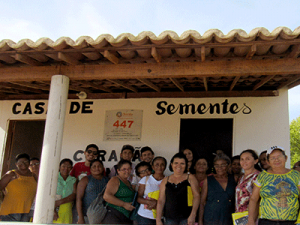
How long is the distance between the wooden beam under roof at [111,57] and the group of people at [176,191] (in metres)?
1.42

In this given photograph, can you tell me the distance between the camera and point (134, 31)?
3682 mm

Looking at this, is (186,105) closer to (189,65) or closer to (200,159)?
(200,159)

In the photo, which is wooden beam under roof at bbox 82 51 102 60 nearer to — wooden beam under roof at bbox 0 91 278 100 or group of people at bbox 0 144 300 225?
group of people at bbox 0 144 300 225

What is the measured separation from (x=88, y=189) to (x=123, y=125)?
2038 millimetres

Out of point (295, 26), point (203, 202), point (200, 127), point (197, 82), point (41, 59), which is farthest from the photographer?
point (200, 127)

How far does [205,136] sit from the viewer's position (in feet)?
20.0

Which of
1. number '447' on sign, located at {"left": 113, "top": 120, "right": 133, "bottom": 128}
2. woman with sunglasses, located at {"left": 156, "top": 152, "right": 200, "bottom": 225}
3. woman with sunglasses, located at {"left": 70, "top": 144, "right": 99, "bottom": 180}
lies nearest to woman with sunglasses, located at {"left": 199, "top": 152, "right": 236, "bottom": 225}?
woman with sunglasses, located at {"left": 156, "top": 152, "right": 200, "bottom": 225}

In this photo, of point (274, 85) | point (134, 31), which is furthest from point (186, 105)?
point (134, 31)

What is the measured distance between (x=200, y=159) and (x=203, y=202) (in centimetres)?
75

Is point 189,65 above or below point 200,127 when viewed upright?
above

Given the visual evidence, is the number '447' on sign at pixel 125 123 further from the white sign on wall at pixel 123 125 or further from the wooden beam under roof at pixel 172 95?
the wooden beam under roof at pixel 172 95

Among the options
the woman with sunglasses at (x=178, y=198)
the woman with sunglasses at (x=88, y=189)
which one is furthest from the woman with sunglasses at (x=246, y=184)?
the woman with sunglasses at (x=88, y=189)

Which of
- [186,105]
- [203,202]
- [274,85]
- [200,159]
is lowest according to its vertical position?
[203,202]

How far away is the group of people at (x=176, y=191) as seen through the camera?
3291 mm
